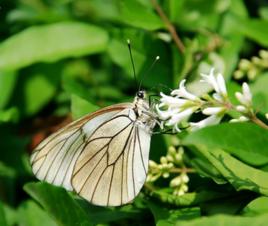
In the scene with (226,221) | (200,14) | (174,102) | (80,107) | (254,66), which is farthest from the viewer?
(200,14)

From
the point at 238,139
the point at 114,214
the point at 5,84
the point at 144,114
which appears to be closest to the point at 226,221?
the point at 238,139

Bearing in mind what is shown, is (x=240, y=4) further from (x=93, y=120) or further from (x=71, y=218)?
(x=71, y=218)

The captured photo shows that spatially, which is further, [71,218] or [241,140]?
[71,218]

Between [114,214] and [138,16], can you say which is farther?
[138,16]

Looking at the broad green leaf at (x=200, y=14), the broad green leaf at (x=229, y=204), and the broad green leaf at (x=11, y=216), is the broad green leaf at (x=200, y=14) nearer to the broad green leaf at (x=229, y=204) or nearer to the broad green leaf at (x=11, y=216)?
the broad green leaf at (x=229, y=204)

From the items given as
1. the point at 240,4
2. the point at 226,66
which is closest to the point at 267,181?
the point at 226,66

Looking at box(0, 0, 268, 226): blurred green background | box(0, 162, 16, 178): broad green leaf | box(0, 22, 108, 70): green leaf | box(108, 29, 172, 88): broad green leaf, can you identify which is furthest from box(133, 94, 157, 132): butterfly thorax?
box(0, 162, 16, 178): broad green leaf

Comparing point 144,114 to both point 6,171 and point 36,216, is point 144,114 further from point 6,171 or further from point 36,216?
point 6,171

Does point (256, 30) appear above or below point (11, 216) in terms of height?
above
